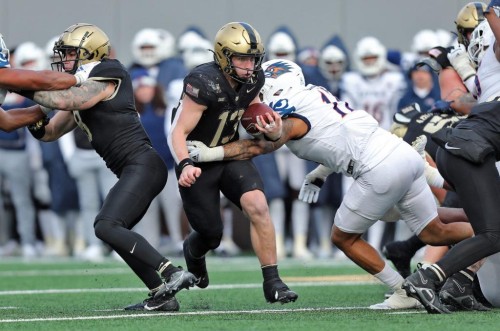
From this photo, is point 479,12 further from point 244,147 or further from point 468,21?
point 244,147

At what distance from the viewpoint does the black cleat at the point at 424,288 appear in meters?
6.75

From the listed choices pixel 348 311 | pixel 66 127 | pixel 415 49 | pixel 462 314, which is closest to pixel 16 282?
pixel 66 127

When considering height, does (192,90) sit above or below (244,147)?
above

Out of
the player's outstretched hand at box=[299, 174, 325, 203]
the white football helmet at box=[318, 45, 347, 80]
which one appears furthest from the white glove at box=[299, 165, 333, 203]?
the white football helmet at box=[318, 45, 347, 80]

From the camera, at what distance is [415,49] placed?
47.8 ft

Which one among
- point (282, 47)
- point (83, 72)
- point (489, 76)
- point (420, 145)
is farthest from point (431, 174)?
point (282, 47)

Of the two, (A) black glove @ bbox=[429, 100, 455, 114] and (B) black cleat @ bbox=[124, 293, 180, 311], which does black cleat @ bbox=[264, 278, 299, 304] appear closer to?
(B) black cleat @ bbox=[124, 293, 180, 311]

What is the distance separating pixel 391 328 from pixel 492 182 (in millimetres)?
1118

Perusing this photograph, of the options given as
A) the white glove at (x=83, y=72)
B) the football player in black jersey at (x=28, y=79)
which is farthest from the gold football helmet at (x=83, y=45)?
the football player in black jersey at (x=28, y=79)

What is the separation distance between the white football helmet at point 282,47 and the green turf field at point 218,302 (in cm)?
262

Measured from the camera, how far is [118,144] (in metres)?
7.63

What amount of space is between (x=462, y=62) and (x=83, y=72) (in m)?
2.65

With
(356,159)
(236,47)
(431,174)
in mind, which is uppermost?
(236,47)

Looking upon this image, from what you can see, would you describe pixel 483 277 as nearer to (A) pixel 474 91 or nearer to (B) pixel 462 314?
(B) pixel 462 314
